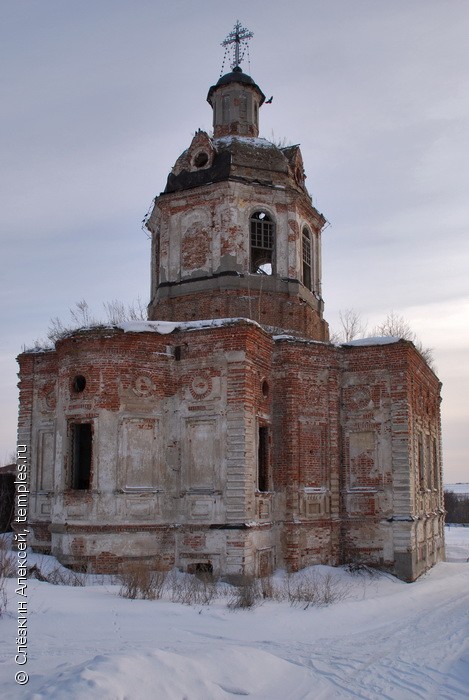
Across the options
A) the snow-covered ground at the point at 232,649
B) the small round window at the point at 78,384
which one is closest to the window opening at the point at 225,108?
the small round window at the point at 78,384

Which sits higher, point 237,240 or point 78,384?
point 237,240

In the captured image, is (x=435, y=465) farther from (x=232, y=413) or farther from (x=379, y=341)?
(x=232, y=413)

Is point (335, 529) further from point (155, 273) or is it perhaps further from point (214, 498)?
point (155, 273)

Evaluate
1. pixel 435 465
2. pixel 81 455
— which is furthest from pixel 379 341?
pixel 81 455

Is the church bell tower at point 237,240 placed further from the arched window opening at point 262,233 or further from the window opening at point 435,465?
the window opening at point 435,465

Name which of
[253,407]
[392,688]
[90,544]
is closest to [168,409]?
[253,407]

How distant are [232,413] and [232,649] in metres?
6.79

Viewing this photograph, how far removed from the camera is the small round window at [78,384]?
14883 millimetres

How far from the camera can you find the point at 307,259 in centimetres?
1892

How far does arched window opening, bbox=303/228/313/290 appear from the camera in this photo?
61.7 feet

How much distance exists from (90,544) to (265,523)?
359 cm

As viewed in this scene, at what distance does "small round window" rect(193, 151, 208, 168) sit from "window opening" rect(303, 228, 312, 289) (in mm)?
3191

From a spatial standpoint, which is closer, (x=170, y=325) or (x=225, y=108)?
(x=170, y=325)

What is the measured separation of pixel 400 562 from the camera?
15555mm
